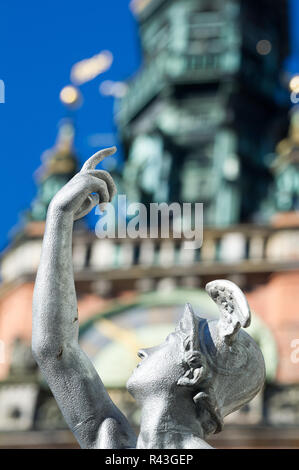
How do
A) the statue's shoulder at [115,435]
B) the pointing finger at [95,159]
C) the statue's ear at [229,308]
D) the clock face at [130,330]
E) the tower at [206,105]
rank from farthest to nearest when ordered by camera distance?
the tower at [206,105], the clock face at [130,330], the pointing finger at [95,159], the statue's shoulder at [115,435], the statue's ear at [229,308]

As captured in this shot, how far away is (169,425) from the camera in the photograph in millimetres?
3535

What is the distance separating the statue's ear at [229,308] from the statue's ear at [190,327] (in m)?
0.07

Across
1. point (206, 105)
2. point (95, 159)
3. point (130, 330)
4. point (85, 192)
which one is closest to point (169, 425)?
point (85, 192)

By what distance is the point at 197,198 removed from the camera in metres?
22.8

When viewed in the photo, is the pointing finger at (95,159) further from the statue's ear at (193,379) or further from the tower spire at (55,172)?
the tower spire at (55,172)

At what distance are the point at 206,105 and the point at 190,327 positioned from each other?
21160mm

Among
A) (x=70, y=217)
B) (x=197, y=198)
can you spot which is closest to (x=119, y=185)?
(x=197, y=198)

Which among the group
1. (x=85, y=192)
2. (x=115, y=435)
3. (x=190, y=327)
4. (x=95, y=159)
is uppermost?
(x=95, y=159)

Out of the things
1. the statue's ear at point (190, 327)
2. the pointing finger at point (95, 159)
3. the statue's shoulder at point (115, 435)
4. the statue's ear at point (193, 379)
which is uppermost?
the pointing finger at point (95, 159)

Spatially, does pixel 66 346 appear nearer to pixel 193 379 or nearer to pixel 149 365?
pixel 149 365

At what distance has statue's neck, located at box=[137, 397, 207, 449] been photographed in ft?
11.5

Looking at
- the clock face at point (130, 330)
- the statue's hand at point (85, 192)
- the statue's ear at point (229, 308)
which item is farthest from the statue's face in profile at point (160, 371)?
the clock face at point (130, 330)

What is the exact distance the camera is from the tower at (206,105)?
23.0 m

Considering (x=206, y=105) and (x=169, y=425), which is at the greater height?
(x=206, y=105)
